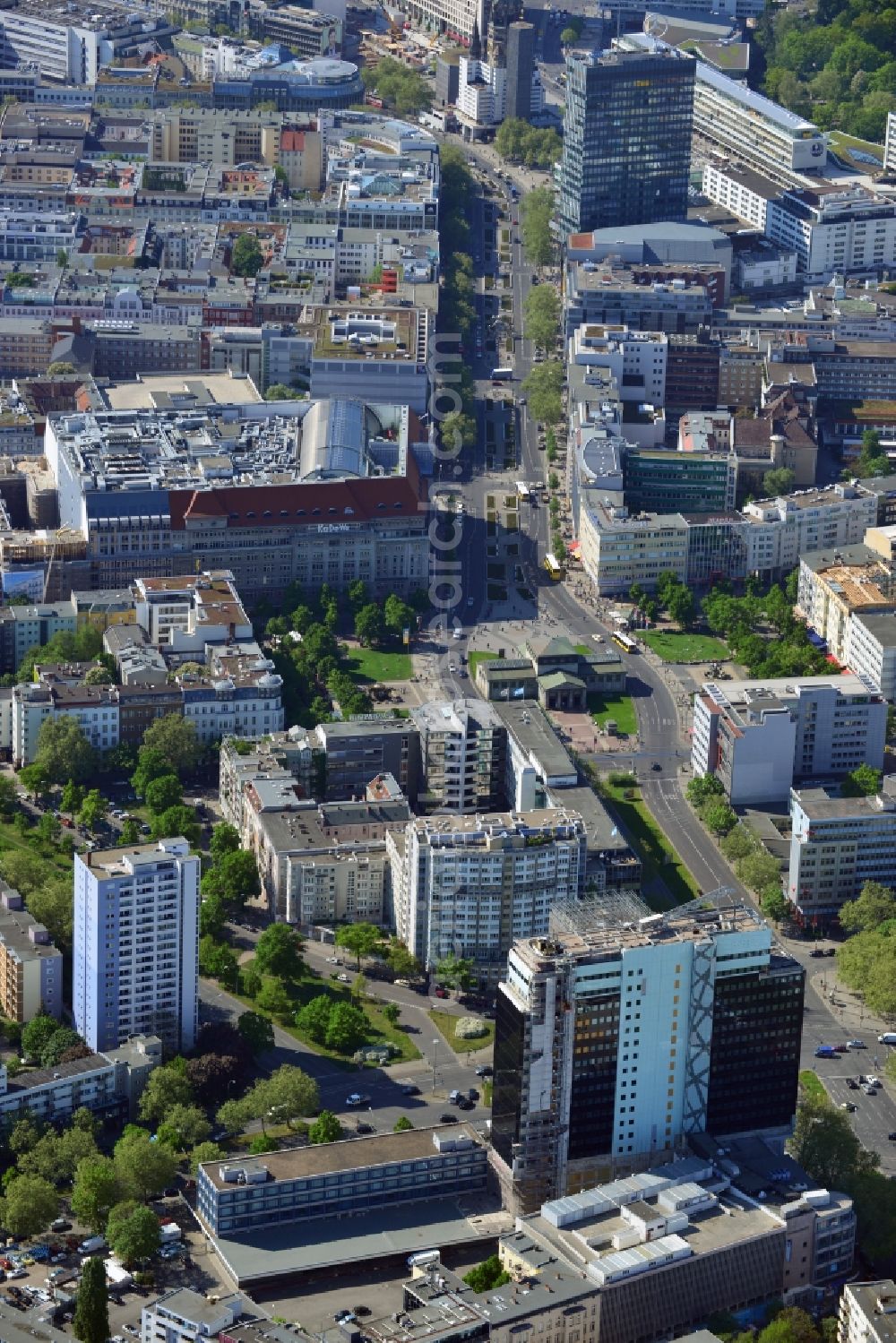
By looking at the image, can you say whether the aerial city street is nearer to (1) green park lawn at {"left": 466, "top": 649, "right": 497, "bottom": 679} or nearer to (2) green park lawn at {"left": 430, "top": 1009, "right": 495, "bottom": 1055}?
(2) green park lawn at {"left": 430, "top": 1009, "right": 495, "bottom": 1055}

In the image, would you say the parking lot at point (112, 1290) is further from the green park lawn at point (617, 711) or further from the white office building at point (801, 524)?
the white office building at point (801, 524)

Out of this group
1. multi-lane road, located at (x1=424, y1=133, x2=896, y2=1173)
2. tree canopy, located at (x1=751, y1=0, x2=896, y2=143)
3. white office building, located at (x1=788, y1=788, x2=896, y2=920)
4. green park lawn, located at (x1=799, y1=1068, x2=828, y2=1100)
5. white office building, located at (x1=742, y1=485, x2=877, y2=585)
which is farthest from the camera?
tree canopy, located at (x1=751, y1=0, x2=896, y2=143)

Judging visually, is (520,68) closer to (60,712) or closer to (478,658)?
(478,658)

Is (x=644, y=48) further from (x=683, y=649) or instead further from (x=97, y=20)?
(x=683, y=649)

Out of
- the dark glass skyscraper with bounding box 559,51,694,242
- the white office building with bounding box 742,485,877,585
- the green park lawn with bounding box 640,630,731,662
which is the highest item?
the dark glass skyscraper with bounding box 559,51,694,242

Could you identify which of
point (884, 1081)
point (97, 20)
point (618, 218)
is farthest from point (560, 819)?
point (97, 20)

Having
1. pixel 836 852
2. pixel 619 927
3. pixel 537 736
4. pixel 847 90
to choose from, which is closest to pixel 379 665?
pixel 537 736

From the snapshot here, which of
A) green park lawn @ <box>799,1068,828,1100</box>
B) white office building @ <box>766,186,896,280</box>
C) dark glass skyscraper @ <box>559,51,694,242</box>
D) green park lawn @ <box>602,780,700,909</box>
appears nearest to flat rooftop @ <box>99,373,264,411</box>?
dark glass skyscraper @ <box>559,51,694,242</box>
